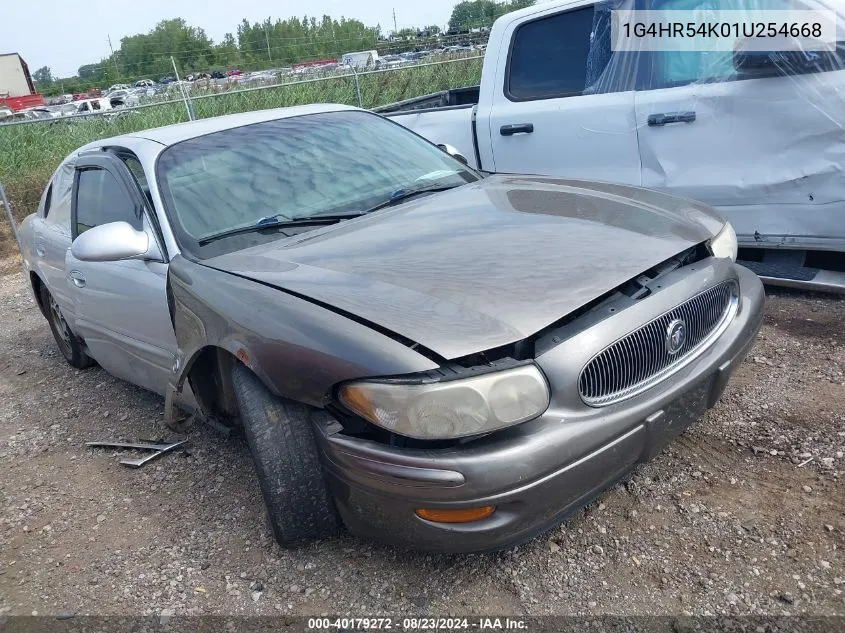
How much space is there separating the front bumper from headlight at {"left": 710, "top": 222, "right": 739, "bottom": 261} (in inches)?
21.0

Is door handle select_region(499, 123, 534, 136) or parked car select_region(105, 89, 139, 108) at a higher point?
door handle select_region(499, 123, 534, 136)

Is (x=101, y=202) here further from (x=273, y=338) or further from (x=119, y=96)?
(x=119, y=96)

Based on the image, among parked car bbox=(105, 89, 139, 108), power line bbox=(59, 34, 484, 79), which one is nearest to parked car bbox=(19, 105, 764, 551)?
parked car bbox=(105, 89, 139, 108)

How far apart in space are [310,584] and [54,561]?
113 centimetres

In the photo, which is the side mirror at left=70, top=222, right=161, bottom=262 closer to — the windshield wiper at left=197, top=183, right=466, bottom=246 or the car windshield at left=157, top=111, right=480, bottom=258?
the car windshield at left=157, top=111, right=480, bottom=258

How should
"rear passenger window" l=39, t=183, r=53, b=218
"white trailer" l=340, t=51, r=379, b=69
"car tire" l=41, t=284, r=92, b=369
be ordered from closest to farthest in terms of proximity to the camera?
"rear passenger window" l=39, t=183, r=53, b=218 < "car tire" l=41, t=284, r=92, b=369 < "white trailer" l=340, t=51, r=379, b=69

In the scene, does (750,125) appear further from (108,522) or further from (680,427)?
(108,522)

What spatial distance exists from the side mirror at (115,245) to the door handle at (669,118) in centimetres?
294

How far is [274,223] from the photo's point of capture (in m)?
3.02

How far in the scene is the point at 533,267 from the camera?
2361 millimetres

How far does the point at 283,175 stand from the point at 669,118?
2368 mm

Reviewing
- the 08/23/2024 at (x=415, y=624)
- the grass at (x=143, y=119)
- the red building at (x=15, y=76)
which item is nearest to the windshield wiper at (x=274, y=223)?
the 08/23/2024 at (x=415, y=624)

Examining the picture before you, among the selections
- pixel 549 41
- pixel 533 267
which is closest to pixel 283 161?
pixel 533 267

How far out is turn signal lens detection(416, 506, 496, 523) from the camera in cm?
204
